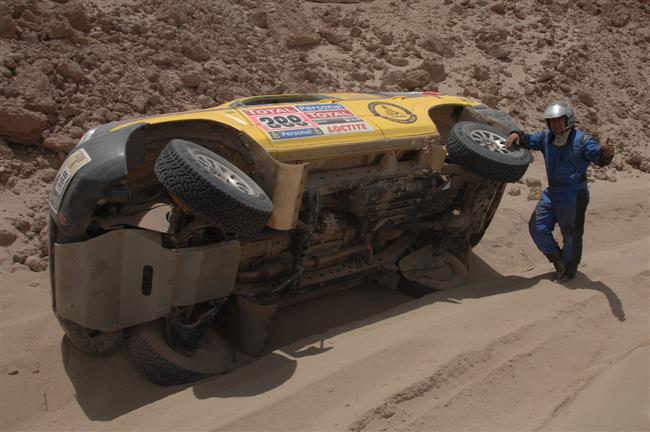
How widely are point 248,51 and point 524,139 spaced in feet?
17.5

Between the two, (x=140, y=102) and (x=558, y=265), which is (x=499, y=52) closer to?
(x=140, y=102)

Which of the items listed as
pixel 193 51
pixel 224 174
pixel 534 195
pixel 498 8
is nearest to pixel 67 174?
pixel 224 174

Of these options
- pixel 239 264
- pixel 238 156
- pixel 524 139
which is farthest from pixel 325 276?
pixel 524 139

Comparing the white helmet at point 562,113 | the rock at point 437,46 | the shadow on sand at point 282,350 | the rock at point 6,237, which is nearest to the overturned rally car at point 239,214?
the shadow on sand at point 282,350

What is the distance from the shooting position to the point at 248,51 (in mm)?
10758

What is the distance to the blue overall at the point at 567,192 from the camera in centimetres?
640

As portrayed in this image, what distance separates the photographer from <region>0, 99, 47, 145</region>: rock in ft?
24.7

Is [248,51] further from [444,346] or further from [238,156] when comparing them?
[444,346]

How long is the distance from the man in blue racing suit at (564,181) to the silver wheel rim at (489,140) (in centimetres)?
8

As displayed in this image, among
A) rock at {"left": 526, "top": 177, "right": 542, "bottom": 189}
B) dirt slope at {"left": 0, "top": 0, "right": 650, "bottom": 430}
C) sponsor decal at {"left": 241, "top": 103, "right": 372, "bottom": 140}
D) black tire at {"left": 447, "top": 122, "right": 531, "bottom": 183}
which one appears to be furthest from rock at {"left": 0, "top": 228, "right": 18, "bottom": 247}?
rock at {"left": 526, "top": 177, "right": 542, "bottom": 189}

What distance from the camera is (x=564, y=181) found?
648 centimetres

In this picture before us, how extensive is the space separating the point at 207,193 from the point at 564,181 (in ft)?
11.6

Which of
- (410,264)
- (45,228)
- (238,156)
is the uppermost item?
(238,156)

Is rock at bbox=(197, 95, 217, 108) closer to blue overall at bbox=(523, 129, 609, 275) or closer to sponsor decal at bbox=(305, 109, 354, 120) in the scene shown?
sponsor decal at bbox=(305, 109, 354, 120)
